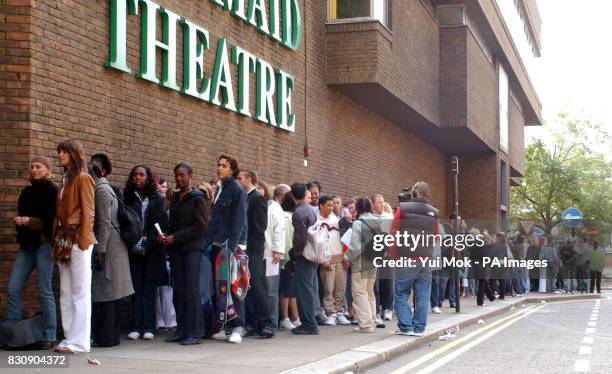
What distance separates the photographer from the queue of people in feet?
30.5

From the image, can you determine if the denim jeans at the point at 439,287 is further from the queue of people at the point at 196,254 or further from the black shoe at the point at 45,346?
the black shoe at the point at 45,346

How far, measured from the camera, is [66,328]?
9.28m

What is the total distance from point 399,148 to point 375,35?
7999 mm

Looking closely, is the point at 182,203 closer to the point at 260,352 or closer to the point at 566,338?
the point at 260,352

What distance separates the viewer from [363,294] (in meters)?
12.4

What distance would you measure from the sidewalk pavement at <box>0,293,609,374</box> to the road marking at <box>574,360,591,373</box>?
2016 mm

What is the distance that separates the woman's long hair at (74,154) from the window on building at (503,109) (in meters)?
28.0

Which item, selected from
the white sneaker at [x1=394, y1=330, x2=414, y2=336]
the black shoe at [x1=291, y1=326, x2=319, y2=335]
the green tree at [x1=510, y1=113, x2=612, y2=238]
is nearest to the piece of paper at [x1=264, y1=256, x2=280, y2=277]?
the black shoe at [x1=291, y1=326, x2=319, y2=335]

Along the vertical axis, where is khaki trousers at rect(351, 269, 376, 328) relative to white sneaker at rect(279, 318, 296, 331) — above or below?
above

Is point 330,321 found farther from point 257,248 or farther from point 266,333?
point 257,248

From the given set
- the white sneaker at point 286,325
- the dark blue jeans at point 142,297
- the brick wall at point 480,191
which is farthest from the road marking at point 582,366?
the brick wall at point 480,191

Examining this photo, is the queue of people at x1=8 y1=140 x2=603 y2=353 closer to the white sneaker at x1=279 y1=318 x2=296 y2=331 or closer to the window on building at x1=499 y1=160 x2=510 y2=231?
the white sneaker at x1=279 y1=318 x2=296 y2=331

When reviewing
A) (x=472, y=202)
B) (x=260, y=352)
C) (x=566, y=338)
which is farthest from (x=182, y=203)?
(x=472, y=202)

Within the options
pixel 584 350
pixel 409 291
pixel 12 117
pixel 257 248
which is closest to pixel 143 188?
pixel 257 248
